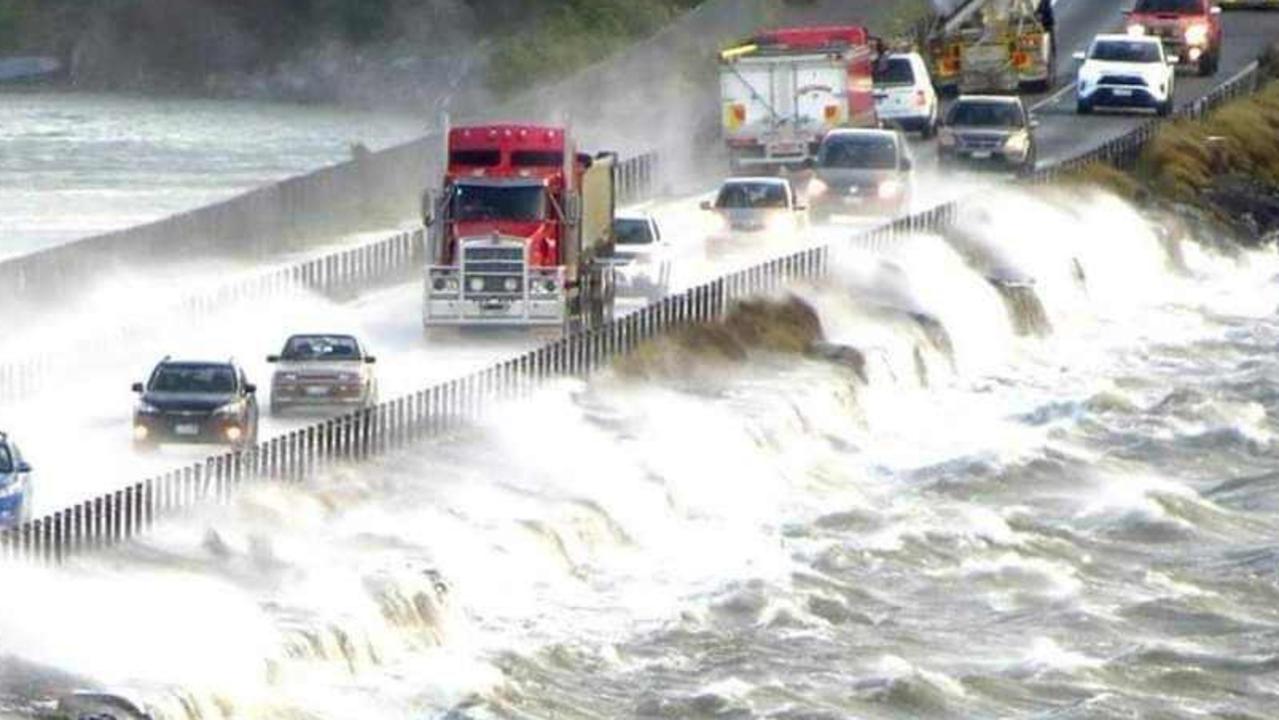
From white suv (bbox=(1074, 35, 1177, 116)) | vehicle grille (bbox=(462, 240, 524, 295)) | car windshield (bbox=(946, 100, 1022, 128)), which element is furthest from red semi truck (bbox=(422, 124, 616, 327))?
white suv (bbox=(1074, 35, 1177, 116))

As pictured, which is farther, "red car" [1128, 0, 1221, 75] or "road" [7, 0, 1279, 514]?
"red car" [1128, 0, 1221, 75]

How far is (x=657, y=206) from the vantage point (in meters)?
88.4

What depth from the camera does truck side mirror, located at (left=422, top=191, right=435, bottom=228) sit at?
67231mm

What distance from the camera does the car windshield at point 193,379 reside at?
5709 centimetres

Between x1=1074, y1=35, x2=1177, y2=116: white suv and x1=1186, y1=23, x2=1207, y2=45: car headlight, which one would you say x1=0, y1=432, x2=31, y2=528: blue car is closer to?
x1=1074, y1=35, x2=1177, y2=116: white suv

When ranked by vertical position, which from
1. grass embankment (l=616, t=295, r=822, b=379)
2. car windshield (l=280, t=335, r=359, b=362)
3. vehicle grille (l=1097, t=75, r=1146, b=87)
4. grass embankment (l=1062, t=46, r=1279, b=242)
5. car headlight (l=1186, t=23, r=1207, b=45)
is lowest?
grass embankment (l=1062, t=46, r=1279, b=242)

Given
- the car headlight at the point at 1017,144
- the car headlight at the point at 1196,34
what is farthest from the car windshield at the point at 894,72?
the car headlight at the point at 1196,34

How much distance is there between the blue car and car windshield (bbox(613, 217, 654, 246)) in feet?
80.3

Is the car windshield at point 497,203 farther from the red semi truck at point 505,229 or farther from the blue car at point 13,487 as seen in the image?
the blue car at point 13,487

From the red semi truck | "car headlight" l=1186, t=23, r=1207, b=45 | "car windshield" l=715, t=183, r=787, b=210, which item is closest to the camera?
the red semi truck

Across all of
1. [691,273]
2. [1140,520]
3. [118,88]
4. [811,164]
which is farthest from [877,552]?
[118,88]

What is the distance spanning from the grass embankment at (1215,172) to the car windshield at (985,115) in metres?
2.25

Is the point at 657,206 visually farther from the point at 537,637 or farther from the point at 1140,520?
the point at 537,637

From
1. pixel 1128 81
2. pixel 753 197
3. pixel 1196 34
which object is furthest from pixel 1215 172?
pixel 753 197
